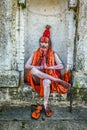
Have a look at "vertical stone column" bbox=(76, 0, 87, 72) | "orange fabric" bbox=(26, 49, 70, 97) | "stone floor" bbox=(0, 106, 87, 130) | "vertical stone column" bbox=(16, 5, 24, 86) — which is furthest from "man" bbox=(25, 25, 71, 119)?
"vertical stone column" bbox=(76, 0, 87, 72)

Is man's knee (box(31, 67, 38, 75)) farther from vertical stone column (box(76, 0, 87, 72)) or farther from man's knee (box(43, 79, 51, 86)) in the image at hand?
vertical stone column (box(76, 0, 87, 72))

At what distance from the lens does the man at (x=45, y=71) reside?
5516mm

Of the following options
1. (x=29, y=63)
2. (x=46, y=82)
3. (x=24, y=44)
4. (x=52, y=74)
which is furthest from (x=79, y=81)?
(x=24, y=44)

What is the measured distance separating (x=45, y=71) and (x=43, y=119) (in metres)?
1.11

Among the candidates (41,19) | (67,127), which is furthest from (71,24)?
(67,127)

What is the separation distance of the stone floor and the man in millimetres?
261

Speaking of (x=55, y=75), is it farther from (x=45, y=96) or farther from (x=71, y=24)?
Result: (x=71, y=24)

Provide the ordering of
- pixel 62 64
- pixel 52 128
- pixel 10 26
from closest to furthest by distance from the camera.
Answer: pixel 52 128 < pixel 10 26 < pixel 62 64

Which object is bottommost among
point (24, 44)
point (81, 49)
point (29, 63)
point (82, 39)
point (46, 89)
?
point (46, 89)

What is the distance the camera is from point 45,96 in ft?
18.1

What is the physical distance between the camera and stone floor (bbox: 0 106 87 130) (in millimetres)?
4855

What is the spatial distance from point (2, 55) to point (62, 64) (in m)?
1.39

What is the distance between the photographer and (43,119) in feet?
16.9

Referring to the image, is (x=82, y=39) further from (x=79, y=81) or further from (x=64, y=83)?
(x=64, y=83)
